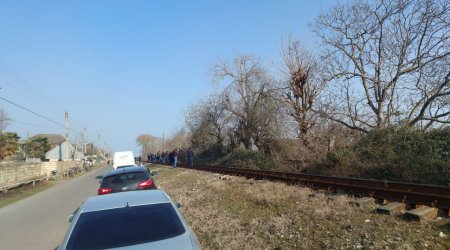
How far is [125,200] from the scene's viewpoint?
5379mm

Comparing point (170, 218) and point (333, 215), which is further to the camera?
point (333, 215)

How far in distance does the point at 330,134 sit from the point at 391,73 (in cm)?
485

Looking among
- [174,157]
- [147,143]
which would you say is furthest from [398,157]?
[147,143]

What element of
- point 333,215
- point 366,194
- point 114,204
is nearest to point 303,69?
point 366,194

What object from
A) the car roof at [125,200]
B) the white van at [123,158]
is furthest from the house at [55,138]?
the car roof at [125,200]

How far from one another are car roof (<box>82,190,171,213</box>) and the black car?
617 centimetres

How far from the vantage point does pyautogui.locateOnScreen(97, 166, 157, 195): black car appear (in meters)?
11.8

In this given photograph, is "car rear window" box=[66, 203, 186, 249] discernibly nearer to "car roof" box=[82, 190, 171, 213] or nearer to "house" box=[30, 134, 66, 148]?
"car roof" box=[82, 190, 171, 213]

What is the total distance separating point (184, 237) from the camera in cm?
455

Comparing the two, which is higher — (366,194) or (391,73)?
(391,73)

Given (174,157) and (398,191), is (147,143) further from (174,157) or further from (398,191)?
(398,191)

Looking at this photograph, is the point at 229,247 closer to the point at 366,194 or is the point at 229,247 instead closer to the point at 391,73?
the point at 366,194

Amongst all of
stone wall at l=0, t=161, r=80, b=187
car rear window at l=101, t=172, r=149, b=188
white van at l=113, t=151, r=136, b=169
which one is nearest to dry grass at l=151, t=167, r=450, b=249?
car rear window at l=101, t=172, r=149, b=188

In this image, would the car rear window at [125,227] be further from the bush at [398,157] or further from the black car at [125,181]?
the bush at [398,157]
